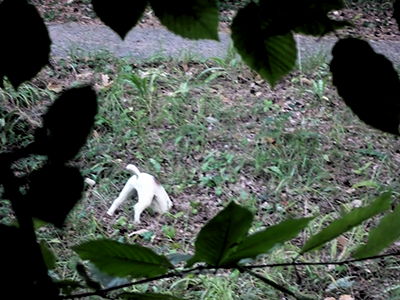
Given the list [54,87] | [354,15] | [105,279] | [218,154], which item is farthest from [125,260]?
[354,15]

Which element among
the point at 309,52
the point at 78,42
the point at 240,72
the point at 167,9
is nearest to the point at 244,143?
the point at 240,72

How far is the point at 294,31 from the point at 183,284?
6.74 feet

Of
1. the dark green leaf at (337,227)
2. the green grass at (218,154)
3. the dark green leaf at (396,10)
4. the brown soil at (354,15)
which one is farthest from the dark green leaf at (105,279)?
the brown soil at (354,15)

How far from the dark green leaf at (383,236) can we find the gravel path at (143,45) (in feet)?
10.8

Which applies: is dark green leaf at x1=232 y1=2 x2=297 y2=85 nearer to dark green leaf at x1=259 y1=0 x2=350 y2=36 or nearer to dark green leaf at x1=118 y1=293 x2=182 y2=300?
dark green leaf at x1=259 y1=0 x2=350 y2=36

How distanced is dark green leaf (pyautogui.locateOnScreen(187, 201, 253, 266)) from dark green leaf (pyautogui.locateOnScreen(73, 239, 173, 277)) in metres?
0.03

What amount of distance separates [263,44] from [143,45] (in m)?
3.73

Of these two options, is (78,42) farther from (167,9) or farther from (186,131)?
(167,9)

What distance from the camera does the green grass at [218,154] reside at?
249 cm

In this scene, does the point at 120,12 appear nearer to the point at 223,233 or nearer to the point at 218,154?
the point at 223,233

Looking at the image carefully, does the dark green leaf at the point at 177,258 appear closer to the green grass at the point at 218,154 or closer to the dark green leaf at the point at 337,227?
the dark green leaf at the point at 337,227

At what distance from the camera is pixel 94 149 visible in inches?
121

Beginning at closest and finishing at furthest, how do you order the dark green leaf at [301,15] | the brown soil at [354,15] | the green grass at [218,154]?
1. the dark green leaf at [301,15]
2. the green grass at [218,154]
3. the brown soil at [354,15]

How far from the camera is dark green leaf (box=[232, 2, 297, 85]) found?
1.19 ft
